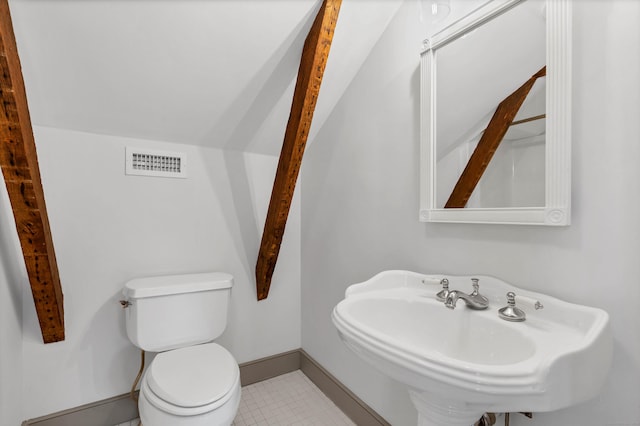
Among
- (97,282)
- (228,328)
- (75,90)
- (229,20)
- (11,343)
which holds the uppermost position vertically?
(229,20)

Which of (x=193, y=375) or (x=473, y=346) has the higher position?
(x=473, y=346)

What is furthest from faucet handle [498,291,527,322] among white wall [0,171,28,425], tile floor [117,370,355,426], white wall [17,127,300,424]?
white wall [0,171,28,425]

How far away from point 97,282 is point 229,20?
150 centimetres

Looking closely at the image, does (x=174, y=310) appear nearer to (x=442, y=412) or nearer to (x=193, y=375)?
(x=193, y=375)

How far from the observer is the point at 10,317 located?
132cm

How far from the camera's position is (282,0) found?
1336mm

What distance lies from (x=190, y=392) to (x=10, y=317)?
886mm

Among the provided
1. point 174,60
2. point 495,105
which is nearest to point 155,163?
point 174,60

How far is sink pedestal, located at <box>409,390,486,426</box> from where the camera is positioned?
2.59 ft

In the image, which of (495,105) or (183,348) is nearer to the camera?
(495,105)

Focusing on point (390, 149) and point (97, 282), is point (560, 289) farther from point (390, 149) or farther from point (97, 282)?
point (97, 282)

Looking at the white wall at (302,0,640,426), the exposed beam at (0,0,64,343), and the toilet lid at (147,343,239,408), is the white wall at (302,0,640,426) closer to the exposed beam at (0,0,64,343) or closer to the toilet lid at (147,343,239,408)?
the toilet lid at (147,343,239,408)

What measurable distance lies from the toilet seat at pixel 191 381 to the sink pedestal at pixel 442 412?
0.79 meters

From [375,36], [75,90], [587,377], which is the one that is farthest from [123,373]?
[375,36]
